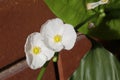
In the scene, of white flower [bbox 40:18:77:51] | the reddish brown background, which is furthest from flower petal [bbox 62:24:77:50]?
the reddish brown background

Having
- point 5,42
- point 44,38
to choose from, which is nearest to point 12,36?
point 5,42

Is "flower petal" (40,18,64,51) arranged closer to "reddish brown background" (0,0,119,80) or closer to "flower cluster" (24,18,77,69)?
"flower cluster" (24,18,77,69)

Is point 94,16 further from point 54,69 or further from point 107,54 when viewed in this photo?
point 54,69

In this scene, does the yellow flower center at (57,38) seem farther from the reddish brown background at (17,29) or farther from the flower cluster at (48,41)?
the reddish brown background at (17,29)

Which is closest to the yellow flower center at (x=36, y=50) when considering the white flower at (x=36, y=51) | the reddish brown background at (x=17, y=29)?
the white flower at (x=36, y=51)

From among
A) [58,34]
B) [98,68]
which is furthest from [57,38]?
[98,68]

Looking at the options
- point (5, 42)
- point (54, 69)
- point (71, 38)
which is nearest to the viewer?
point (71, 38)

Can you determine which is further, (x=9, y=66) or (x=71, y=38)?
(x=9, y=66)

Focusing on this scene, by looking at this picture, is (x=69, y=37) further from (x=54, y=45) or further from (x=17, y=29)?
(x=17, y=29)
